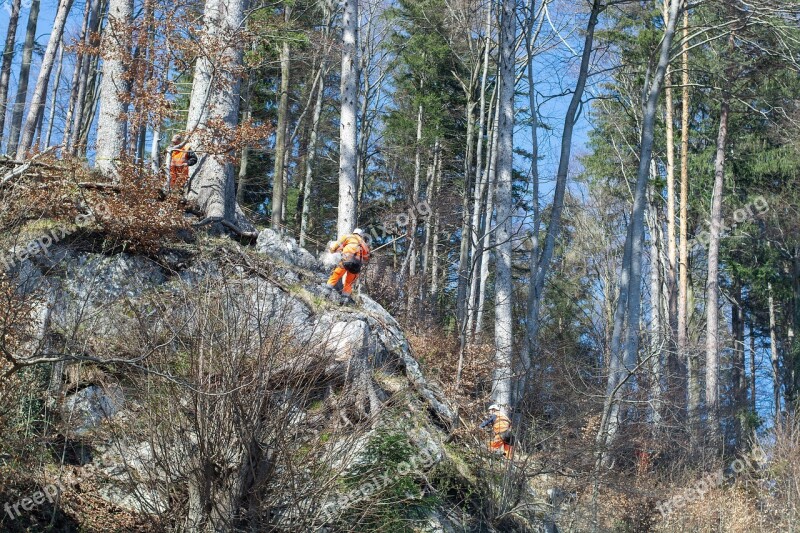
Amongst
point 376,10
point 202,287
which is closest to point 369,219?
point 376,10

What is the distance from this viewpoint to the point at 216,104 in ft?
43.3

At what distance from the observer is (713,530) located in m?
13.4

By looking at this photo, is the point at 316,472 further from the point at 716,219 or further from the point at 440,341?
the point at 716,219

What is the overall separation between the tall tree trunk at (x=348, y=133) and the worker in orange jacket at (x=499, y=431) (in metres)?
4.25

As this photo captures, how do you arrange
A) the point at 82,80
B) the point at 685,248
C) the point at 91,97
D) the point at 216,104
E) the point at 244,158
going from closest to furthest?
the point at 216,104, the point at 82,80, the point at 244,158, the point at 91,97, the point at 685,248

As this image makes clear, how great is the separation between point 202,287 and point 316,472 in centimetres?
199

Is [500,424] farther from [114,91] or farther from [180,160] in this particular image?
[114,91]

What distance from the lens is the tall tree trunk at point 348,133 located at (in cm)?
1372

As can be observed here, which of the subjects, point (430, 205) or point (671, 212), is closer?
point (430, 205)
